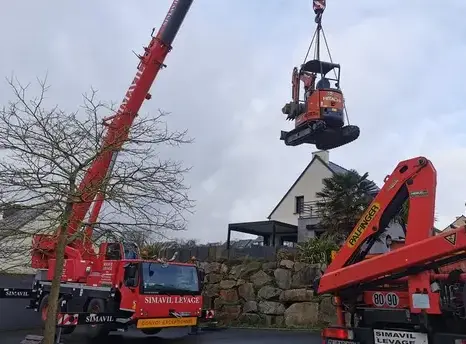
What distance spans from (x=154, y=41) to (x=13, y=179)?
8157 mm

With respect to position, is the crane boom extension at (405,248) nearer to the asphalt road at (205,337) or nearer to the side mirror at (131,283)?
the asphalt road at (205,337)

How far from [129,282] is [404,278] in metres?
8.12

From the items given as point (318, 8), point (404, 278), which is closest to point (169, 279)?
point (318, 8)

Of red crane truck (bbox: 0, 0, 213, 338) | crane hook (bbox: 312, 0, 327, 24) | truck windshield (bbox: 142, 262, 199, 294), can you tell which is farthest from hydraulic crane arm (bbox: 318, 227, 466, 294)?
crane hook (bbox: 312, 0, 327, 24)

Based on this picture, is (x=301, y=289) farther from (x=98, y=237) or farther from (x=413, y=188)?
(x=413, y=188)

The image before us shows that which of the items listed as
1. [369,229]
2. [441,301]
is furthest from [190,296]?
[441,301]

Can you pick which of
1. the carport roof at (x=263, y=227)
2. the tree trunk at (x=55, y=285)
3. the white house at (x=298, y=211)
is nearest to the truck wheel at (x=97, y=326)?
the tree trunk at (x=55, y=285)

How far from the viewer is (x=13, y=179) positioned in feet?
24.8

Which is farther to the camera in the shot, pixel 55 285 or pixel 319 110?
pixel 319 110

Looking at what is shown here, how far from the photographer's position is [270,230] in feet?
108

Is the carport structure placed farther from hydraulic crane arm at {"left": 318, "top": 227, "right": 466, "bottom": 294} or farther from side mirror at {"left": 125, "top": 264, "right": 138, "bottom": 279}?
hydraulic crane arm at {"left": 318, "top": 227, "right": 466, "bottom": 294}

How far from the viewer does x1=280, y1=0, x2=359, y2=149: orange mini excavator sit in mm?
12453

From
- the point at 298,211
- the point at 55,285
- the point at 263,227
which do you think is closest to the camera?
the point at 55,285

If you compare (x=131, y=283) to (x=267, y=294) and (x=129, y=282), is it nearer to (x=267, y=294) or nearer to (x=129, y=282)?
(x=129, y=282)
